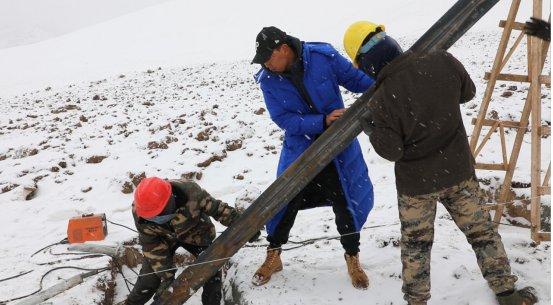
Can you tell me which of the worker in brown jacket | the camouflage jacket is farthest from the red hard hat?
the worker in brown jacket

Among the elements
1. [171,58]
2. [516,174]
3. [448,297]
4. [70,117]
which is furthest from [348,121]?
[171,58]

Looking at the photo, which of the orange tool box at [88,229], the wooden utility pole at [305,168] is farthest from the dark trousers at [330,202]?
the orange tool box at [88,229]

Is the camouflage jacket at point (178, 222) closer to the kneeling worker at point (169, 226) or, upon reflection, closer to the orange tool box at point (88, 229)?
the kneeling worker at point (169, 226)

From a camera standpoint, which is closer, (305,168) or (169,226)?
(305,168)

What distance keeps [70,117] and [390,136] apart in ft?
36.7

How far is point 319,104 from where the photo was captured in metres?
3.16

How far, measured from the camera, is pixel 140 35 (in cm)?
2902

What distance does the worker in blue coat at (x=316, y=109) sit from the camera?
9.73 ft

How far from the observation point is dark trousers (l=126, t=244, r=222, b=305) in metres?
3.65

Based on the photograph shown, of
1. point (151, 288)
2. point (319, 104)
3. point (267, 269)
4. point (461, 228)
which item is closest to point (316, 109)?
point (319, 104)

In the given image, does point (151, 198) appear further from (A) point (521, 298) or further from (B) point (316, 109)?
(A) point (521, 298)

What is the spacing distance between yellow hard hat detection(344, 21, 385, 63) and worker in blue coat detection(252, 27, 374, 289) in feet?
2.07

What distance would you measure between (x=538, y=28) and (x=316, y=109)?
1636 millimetres

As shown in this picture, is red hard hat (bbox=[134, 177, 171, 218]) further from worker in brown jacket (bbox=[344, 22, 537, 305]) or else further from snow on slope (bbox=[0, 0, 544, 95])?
snow on slope (bbox=[0, 0, 544, 95])
